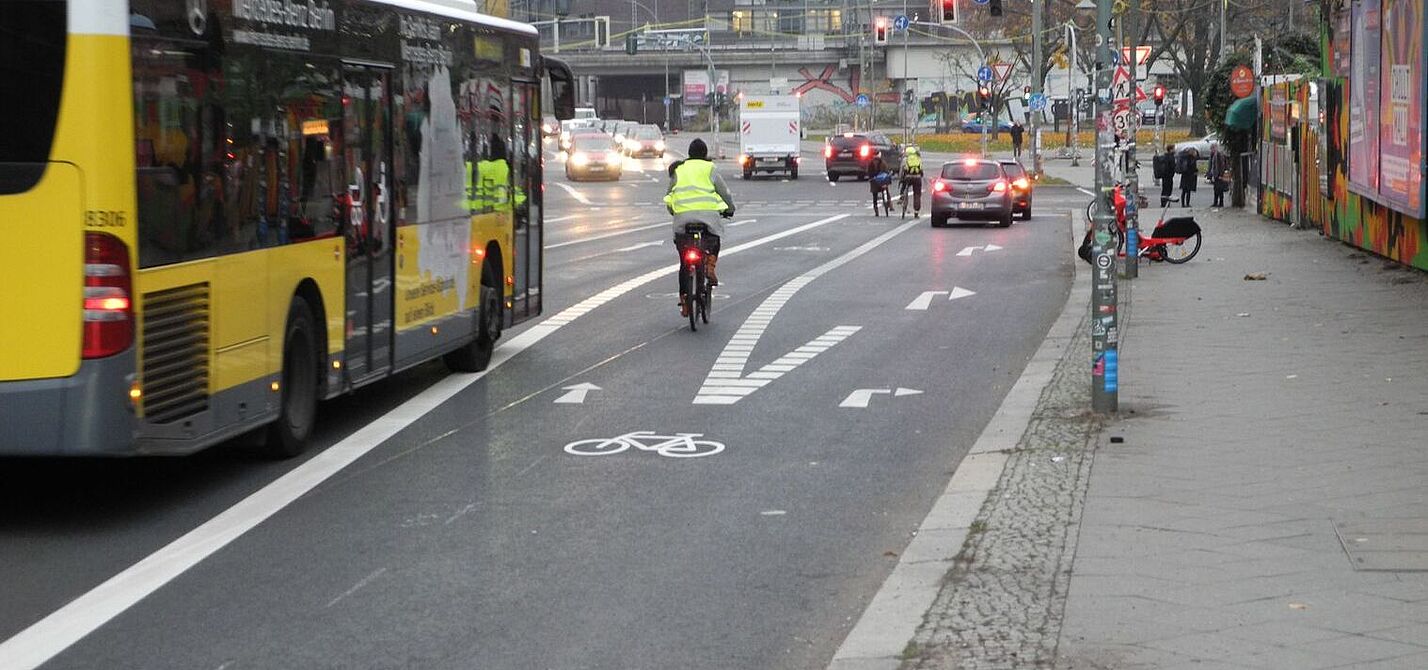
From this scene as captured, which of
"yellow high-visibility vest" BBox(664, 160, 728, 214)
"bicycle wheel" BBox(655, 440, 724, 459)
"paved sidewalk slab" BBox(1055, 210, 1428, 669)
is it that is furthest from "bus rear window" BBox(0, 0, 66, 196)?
"yellow high-visibility vest" BBox(664, 160, 728, 214)

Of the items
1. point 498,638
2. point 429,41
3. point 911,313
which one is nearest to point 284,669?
point 498,638

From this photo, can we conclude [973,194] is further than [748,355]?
Yes

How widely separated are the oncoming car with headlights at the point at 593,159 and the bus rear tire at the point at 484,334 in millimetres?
52607

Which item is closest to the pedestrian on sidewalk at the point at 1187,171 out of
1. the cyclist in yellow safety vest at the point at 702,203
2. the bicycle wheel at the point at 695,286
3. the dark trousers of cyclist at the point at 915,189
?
the dark trousers of cyclist at the point at 915,189

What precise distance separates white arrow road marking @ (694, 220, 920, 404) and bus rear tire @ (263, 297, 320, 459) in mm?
3103

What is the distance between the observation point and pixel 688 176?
18.4 metres

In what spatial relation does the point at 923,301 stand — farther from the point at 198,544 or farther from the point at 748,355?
the point at 198,544

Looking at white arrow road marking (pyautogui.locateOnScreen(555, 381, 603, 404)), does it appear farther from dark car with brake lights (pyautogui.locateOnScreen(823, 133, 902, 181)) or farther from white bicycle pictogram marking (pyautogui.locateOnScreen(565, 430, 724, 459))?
dark car with brake lights (pyautogui.locateOnScreen(823, 133, 902, 181))

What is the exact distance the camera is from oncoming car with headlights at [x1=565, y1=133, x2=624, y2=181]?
6762 cm

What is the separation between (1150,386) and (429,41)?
5.27 meters

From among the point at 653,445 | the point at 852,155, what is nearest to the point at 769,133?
the point at 852,155

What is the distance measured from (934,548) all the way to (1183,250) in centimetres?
1900

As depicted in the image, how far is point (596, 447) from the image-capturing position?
11.2 meters

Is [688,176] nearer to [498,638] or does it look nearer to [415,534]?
[415,534]
